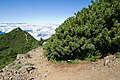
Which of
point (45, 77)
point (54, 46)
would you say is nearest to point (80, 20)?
point (54, 46)

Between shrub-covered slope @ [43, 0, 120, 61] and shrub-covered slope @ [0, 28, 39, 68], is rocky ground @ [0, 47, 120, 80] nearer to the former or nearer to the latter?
shrub-covered slope @ [43, 0, 120, 61]

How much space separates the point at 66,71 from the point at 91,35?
11.3ft

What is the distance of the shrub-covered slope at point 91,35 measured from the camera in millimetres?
18672

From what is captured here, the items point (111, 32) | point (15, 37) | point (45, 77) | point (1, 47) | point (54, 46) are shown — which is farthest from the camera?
point (15, 37)

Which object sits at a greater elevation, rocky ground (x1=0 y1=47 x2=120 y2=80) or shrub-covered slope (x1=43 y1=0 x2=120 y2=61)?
shrub-covered slope (x1=43 y1=0 x2=120 y2=61)

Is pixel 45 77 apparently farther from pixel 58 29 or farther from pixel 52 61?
pixel 58 29

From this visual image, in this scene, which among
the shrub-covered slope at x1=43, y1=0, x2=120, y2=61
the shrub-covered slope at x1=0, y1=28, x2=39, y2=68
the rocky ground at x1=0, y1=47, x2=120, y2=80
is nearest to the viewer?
the rocky ground at x1=0, y1=47, x2=120, y2=80

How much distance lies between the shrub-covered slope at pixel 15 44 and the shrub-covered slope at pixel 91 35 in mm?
13006

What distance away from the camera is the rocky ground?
15.9 m

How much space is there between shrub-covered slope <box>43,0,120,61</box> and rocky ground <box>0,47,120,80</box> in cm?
96

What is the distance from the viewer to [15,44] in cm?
3756

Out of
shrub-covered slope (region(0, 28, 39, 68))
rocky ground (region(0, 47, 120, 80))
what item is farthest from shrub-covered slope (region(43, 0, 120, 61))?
shrub-covered slope (region(0, 28, 39, 68))

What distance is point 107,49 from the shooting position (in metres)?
19.5

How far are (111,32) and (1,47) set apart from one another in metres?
21.1
